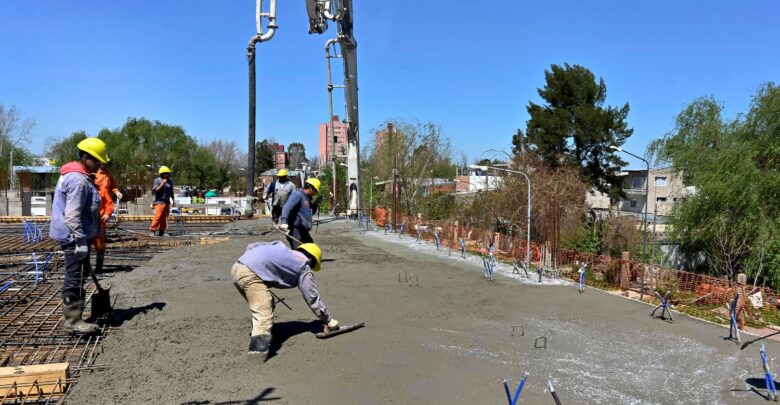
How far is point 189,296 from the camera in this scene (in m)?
6.32

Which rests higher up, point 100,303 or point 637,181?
Answer: point 637,181

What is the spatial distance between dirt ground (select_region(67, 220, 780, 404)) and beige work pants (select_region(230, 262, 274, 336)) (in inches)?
12.4

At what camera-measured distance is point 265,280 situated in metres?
4.58

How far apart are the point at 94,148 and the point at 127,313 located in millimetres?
1886

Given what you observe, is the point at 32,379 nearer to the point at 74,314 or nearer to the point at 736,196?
the point at 74,314

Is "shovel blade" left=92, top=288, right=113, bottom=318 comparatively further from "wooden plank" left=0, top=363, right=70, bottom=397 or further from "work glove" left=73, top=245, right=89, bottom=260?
"wooden plank" left=0, top=363, right=70, bottom=397

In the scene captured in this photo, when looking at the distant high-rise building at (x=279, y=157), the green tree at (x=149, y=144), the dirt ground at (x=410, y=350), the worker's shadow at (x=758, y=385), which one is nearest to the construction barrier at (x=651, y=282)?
the dirt ground at (x=410, y=350)

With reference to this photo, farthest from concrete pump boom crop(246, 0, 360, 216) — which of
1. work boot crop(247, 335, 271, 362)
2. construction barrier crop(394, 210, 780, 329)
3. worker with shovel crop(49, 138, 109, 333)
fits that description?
work boot crop(247, 335, 271, 362)

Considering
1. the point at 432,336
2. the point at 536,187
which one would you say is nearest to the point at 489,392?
the point at 432,336

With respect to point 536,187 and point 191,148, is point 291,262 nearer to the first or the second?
point 536,187

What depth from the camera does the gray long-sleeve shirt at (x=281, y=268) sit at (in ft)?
15.1

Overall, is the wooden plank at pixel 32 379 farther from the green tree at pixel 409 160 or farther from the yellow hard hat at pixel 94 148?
the green tree at pixel 409 160

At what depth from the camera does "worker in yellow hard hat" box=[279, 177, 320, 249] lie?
685 centimetres

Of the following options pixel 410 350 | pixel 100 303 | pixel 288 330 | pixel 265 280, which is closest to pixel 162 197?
pixel 100 303
